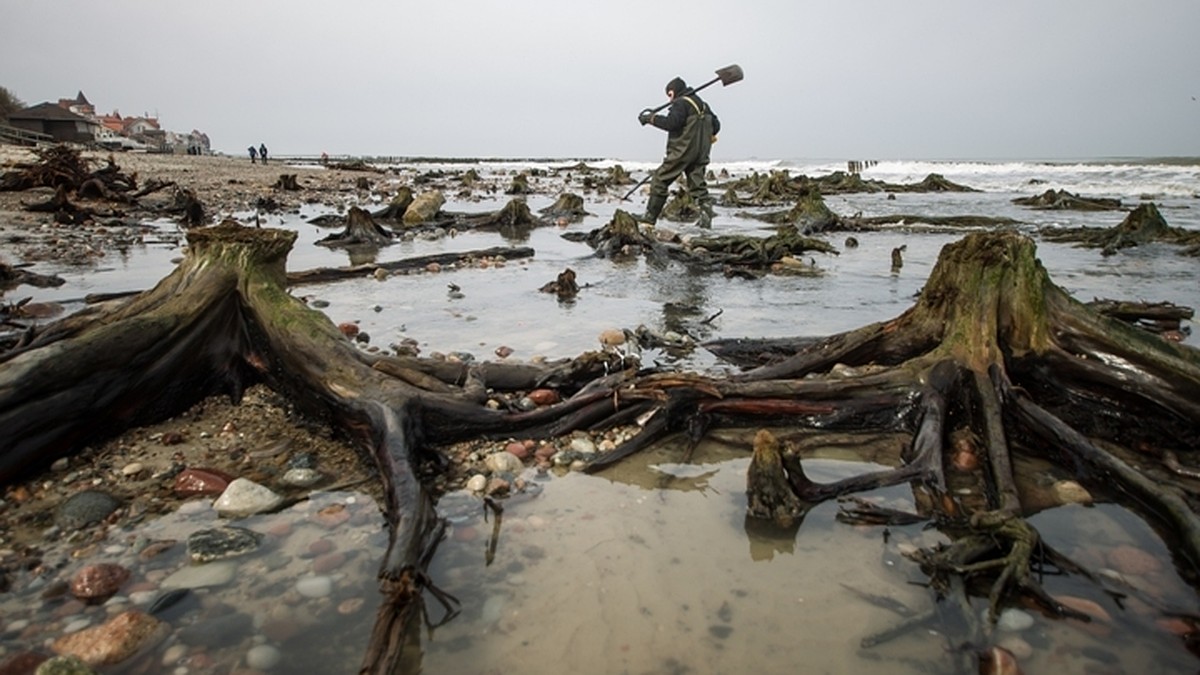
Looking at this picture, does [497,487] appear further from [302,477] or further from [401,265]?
[401,265]

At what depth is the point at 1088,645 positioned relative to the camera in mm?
2006

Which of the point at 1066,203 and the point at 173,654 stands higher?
the point at 1066,203

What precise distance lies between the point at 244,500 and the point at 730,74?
1273 centimetres

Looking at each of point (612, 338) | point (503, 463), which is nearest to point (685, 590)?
point (503, 463)

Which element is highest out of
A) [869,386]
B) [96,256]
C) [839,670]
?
[96,256]

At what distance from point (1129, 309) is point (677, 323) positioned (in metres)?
3.42

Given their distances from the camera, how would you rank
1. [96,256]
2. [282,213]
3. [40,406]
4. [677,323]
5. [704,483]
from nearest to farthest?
[40,406] → [704,483] → [677,323] → [96,256] → [282,213]

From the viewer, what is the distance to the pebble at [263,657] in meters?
1.93

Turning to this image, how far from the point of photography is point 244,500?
9.09ft

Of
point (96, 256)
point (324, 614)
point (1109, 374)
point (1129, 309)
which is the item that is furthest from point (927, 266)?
point (96, 256)

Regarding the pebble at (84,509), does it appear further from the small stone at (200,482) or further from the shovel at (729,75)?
the shovel at (729,75)

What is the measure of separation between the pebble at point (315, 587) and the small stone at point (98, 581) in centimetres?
57

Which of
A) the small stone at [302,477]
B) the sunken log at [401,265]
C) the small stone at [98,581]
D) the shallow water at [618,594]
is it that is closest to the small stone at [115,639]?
the shallow water at [618,594]

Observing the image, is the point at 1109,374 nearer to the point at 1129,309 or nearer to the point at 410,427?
the point at 1129,309
